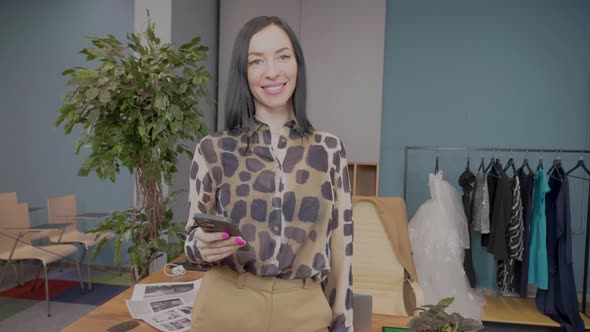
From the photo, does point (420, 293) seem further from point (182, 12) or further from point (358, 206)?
point (182, 12)

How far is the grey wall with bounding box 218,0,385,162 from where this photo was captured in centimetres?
316

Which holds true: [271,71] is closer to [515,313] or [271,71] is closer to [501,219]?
[501,219]

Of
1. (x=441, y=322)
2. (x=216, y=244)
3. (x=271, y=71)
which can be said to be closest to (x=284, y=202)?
(x=216, y=244)

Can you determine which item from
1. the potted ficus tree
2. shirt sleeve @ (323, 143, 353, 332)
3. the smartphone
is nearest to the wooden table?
shirt sleeve @ (323, 143, 353, 332)

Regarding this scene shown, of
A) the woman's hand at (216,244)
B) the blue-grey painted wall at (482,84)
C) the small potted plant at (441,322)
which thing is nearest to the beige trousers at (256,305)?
the woman's hand at (216,244)

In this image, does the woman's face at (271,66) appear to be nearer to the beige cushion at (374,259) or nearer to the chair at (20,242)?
the beige cushion at (374,259)

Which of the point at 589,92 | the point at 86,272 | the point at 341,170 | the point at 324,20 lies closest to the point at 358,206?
the point at 341,170

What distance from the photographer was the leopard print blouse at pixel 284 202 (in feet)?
3.23

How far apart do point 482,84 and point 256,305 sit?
128 inches

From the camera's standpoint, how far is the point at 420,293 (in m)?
1.97

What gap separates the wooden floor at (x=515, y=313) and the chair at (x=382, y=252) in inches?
45.2

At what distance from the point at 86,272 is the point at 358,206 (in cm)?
195

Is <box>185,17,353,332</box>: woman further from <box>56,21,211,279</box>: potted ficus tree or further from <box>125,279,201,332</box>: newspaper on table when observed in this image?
<box>56,21,211,279</box>: potted ficus tree

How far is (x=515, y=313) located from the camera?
9.66 ft
